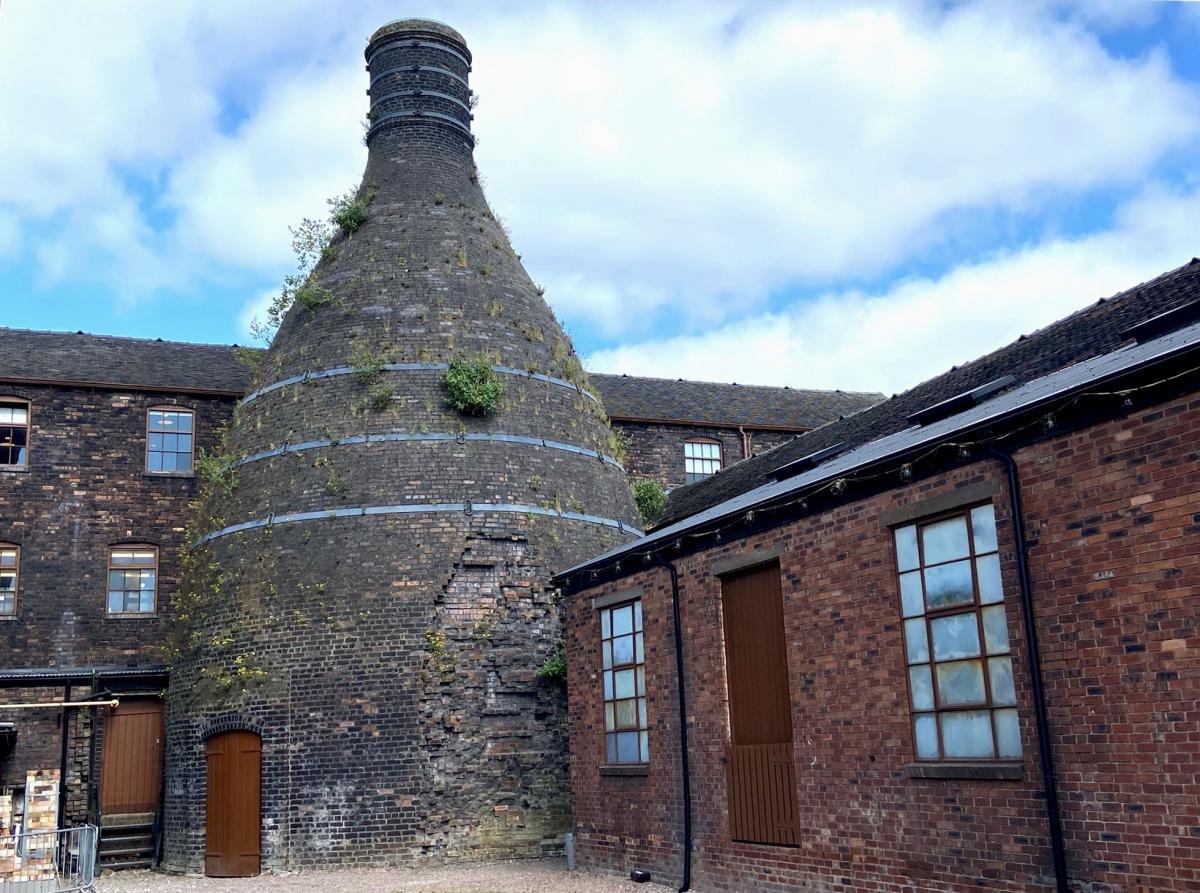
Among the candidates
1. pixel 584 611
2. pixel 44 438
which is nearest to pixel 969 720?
pixel 584 611

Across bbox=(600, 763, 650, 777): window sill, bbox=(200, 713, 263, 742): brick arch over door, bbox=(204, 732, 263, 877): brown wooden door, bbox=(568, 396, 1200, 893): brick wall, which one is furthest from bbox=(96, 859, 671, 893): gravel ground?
bbox=(200, 713, 263, 742): brick arch over door

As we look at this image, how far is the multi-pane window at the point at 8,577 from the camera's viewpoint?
21703 millimetres

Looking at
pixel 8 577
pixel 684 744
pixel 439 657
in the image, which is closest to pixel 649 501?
pixel 439 657

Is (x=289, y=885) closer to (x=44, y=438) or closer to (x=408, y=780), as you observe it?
(x=408, y=780)

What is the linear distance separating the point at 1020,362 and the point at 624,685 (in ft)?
22.4

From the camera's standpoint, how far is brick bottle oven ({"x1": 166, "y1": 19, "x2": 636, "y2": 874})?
17.6 meters

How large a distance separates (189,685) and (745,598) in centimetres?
1059

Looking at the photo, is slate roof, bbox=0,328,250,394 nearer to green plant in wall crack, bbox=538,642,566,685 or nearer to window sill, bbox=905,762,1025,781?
green plant in wall crack, bbox=538,642,566,685

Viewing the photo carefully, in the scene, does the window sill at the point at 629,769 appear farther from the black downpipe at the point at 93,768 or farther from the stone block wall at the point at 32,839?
the black downpipe at the point at 93,768

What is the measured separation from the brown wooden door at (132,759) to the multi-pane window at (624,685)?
9.83 meters

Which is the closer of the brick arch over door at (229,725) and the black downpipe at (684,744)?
the black downpipe at (684,744)

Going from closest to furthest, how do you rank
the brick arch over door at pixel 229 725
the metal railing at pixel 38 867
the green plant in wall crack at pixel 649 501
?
1. the metal railing at pixel 38 867
2. the brick arch over door at pixel 229 725
3. the green plant in wall crack at pixel 649 501

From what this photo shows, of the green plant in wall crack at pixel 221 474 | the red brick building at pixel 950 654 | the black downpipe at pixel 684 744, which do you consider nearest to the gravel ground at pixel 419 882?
the black downpipe at pixel 684 744

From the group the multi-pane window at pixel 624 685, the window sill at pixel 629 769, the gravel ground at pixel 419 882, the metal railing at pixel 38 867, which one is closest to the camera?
the metal railing at pixel 38 867
